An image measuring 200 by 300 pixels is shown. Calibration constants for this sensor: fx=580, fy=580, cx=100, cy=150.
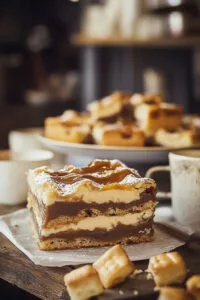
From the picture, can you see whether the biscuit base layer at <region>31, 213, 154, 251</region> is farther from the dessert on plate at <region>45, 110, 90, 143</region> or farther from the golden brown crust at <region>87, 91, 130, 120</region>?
the golden brown crust at <region>87, 91, 130, 120</region>

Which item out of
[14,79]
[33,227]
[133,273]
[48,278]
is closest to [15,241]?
[33,227]

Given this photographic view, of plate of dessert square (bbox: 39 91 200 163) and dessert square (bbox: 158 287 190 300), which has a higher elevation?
plate of dessert square (bbox: 39 91 200 163)

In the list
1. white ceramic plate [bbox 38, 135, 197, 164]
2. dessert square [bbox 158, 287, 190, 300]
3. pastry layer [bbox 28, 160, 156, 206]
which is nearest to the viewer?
dessert square [bbox 158, 287, 190, 300]

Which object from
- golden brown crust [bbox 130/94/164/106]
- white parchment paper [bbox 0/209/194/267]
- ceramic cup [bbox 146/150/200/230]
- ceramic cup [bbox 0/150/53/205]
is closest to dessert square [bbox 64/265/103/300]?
white parchment paper [bbox 0/209/194/267]

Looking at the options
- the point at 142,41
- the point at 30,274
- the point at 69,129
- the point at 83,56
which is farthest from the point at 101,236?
the point at 83,56

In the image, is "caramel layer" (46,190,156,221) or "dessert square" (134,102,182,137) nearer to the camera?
"caramel layer" (46,190,156,221)

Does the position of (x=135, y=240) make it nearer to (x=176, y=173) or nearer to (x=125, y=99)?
(x=176, y=173)
